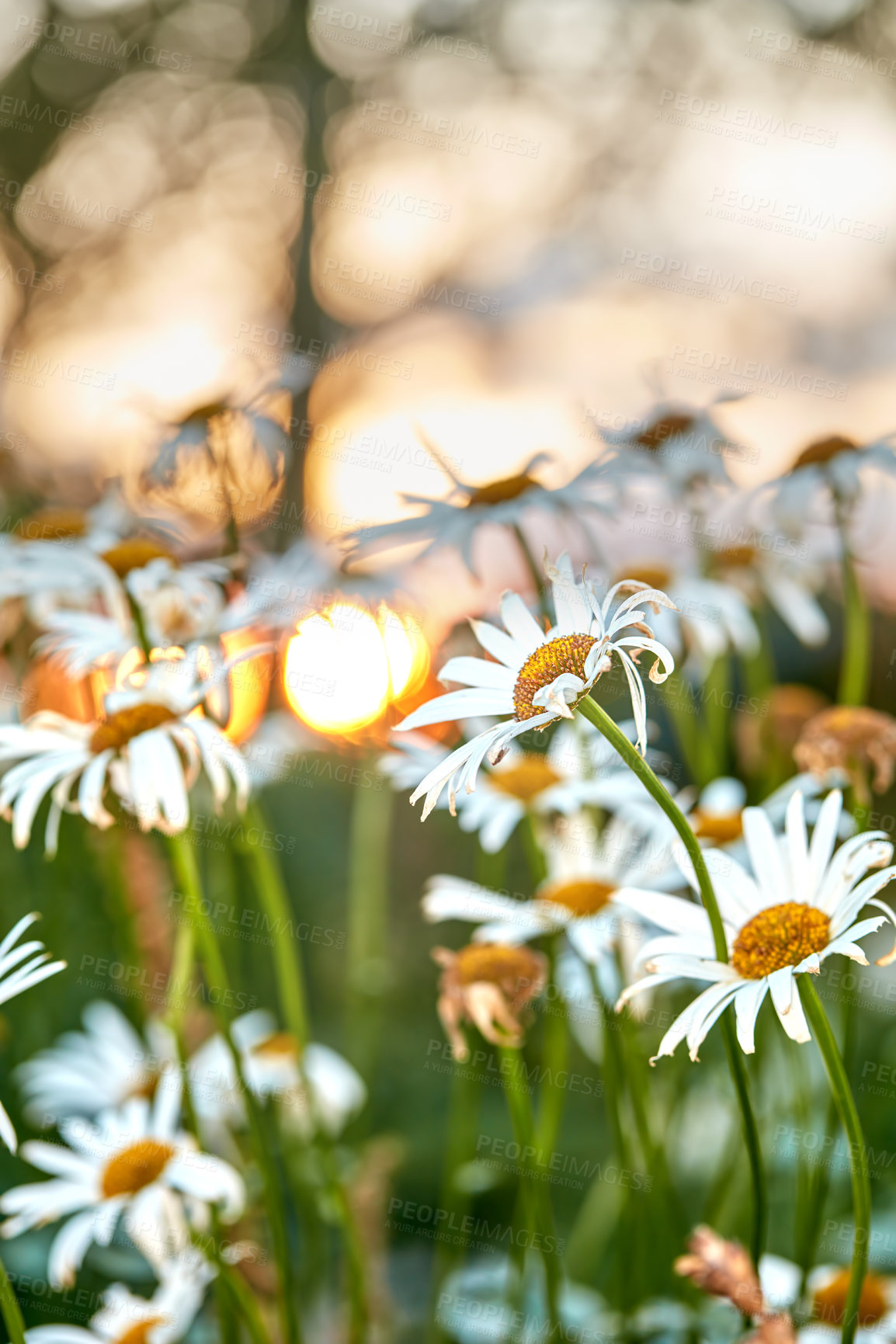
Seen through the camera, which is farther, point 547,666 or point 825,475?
point 825,475

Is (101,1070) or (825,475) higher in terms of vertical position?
(825,475)

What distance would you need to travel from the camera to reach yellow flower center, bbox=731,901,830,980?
2.31 feet

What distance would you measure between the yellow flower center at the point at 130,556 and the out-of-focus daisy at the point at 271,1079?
687 mm

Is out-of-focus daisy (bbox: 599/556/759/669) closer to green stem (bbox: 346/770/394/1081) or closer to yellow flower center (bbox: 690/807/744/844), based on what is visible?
yellow flower center (bbox: 690/807/744/844)

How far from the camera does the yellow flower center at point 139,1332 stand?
3.30ft

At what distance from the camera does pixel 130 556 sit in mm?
1256

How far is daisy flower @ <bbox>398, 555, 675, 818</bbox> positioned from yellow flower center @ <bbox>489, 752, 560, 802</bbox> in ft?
1.56

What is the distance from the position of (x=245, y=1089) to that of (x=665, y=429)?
0.93m

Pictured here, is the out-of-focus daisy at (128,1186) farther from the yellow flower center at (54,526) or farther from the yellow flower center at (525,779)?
the yellow flower center at (54,526)
